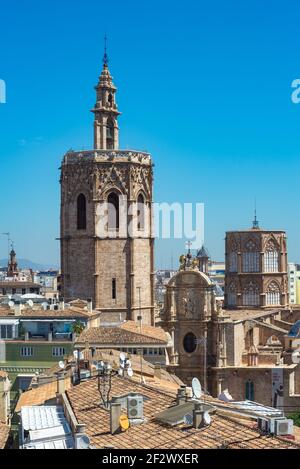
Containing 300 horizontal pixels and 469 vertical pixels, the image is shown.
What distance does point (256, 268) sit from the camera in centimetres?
6150

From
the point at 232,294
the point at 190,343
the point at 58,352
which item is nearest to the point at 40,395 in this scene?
the point at 58,352

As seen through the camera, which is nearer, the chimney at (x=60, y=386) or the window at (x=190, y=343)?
the chimney at (x=60, y=386)

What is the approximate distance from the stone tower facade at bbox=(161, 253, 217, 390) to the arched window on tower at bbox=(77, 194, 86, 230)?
6.66m

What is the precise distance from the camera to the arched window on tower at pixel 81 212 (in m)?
47.5

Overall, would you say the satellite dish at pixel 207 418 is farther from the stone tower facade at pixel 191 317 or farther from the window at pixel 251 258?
the window at pixel 251 258

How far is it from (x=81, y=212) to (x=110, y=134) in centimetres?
505

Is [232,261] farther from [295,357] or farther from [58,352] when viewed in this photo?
[58,352]

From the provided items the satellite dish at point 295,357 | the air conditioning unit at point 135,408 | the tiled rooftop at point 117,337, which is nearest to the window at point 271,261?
the satellite dish at point 295,357

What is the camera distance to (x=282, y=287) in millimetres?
62531

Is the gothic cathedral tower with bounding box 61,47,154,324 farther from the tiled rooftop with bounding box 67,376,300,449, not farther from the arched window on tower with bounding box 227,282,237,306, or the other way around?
the tiled rooftop with bounding box 67,376,300,449

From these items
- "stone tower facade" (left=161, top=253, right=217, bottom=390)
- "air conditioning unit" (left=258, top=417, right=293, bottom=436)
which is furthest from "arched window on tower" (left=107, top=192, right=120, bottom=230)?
"air conditioning unit" (left=258, top=417, right=293, bottom=436)

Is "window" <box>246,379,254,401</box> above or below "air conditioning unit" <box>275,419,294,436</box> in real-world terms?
Result: below

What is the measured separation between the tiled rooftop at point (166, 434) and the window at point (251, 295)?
45314 mm

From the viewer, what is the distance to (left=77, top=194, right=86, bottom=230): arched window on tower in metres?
47.5
